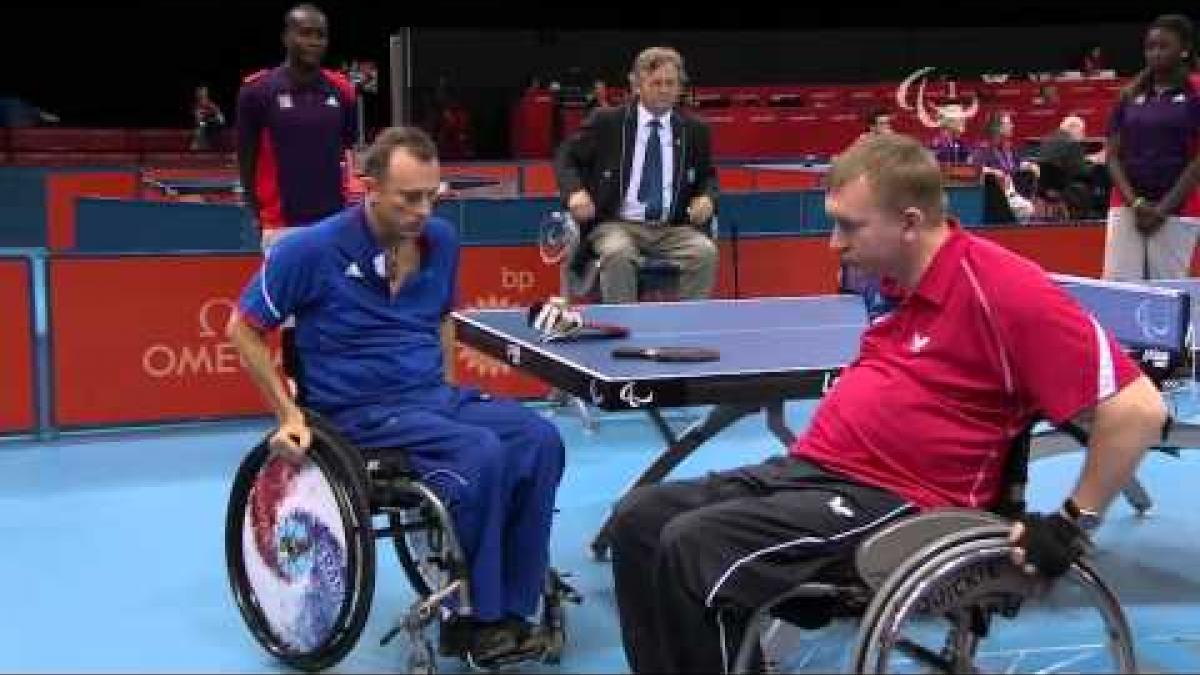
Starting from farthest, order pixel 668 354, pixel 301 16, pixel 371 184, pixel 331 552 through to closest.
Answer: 1. pixel 301 16
2. pixel 668 354
3. pixel 371 184
4. pixel 331 552

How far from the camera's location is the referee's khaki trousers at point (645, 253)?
6973mm

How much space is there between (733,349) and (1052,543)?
1978 millimetres

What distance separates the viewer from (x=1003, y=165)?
12391mm

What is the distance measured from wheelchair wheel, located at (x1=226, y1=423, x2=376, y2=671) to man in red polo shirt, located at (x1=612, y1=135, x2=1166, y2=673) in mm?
748

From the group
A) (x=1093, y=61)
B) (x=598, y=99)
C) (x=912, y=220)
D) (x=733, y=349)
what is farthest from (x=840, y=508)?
(x=1093, y=61)

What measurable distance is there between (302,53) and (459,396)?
2.94m

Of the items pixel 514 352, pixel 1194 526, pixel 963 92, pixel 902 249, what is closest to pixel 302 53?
pixel 514 352

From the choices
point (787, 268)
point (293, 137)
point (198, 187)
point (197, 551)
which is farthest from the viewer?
point (198, 187)

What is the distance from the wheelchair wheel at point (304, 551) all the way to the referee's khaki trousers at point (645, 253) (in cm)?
312

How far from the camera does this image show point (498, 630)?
3.91m

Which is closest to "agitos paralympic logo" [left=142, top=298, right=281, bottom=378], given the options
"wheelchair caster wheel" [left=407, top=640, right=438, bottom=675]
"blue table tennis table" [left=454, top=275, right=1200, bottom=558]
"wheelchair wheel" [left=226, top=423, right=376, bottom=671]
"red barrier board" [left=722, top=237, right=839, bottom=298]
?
"blue table tennis table" [left=454, top=275, right=1200, bottom=558]

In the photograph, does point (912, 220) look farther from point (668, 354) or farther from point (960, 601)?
point (668, 354)

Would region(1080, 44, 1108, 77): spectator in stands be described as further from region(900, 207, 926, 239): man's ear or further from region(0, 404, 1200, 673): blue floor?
region(900, 207, 926, 239): man's ear

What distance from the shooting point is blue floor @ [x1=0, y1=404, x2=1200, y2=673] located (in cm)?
424
